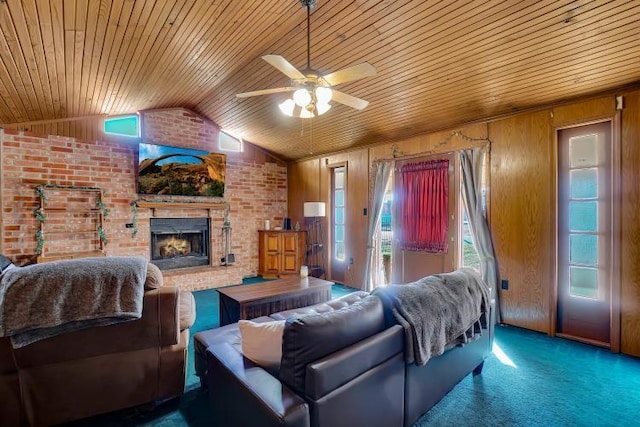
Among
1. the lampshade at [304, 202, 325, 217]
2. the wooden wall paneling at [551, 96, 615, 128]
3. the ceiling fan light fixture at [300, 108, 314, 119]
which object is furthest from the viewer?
the lampshade at [304, 202, 325, 217]

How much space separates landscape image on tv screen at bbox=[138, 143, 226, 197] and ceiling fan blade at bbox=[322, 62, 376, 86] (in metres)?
3.73

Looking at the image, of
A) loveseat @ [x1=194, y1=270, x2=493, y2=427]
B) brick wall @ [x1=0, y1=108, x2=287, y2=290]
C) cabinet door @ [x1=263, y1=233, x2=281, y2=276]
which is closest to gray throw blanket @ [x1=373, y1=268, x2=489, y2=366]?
loveseat @ [x1=194, y1=270, x2=493, y2=427]

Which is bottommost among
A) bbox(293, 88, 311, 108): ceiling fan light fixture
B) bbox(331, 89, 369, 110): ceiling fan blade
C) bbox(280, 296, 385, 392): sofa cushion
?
bbox(280, 296, 385, 392): sofa cushion

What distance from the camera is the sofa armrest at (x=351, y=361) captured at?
1.30 meters

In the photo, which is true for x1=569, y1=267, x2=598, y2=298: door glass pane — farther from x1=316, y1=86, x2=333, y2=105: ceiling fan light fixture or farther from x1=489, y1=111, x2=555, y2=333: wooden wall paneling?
x1=316, y1=86, x2=333, y2=105: ceiling fan light fixture

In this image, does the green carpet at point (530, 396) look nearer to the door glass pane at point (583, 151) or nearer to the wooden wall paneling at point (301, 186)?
the door glass pane at point (583, 151)

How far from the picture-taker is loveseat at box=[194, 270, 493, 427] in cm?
Result: 129

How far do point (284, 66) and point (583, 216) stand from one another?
10.8 feet

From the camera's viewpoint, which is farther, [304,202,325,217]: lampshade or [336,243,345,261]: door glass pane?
[336,243,345,261]: door glass pane

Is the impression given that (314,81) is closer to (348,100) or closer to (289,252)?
(348,100)

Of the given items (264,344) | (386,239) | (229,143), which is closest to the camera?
(264,344)

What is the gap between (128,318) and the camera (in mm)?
1891

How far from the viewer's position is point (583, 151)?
10.4 feet

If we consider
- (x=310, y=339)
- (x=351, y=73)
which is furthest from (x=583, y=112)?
(x=310, y=339)
